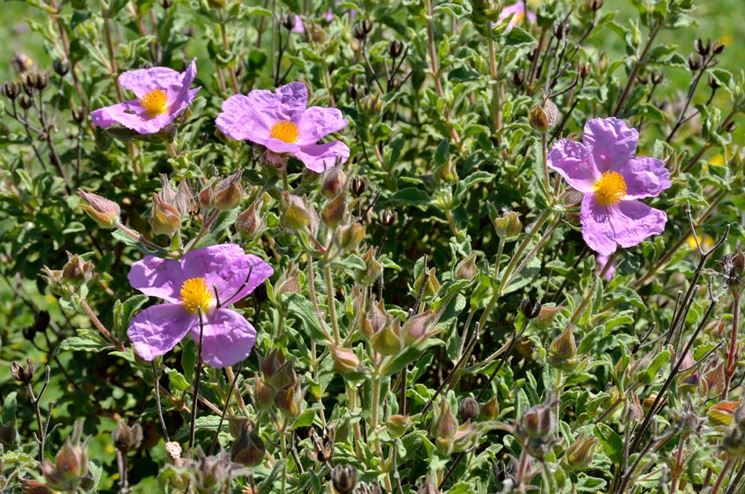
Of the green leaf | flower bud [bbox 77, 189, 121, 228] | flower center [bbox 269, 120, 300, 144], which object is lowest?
the green leaf

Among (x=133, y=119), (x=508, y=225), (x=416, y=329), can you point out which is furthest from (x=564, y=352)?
(x=133, y=119)


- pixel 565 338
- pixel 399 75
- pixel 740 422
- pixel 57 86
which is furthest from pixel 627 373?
pixel 57 86

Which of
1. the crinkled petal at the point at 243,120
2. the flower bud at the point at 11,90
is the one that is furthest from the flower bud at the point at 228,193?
the flower bud at the point at 11,90

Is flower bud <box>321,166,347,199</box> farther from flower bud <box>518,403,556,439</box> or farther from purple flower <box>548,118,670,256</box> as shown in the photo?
flower bud <box>518,403,556,439</box>

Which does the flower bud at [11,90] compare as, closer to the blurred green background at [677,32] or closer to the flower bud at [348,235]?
the flower bud at [348,235]

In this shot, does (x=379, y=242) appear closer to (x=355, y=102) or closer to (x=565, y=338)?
(x=355, y=102)

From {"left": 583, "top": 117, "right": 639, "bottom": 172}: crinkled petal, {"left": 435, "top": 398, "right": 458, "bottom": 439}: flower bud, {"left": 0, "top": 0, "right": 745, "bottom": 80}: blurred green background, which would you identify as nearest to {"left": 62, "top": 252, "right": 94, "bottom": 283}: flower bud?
{"left": 435, "top": 398, "right": 458, "bottom": 439}: flower bud
